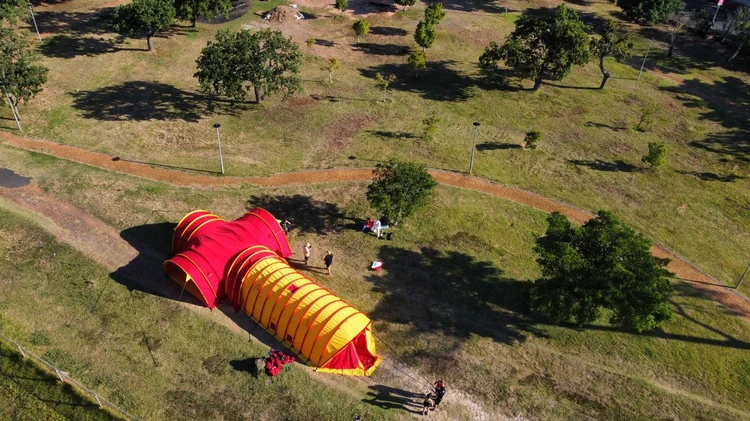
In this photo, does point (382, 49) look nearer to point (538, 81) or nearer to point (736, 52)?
point (538, 81)

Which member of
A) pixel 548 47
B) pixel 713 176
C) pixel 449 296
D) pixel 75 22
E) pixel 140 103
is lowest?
pixel 449 296

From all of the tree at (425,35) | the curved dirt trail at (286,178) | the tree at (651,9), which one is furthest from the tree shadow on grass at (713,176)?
the tree at (651,9)

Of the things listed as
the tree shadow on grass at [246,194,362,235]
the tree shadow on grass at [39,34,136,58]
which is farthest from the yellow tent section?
the tree shadow on grass at [39,34,136,58]

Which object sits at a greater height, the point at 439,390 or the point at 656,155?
the point at 656,155

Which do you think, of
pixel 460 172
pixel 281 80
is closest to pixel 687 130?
pixel 460 172

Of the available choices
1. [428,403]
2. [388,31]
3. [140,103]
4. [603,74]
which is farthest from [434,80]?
[428,403]

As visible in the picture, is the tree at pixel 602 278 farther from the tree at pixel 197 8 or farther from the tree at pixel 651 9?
the tree at pixel 651 9

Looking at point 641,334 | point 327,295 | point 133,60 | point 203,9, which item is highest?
point 203,9

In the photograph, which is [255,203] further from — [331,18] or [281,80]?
[331,18]
